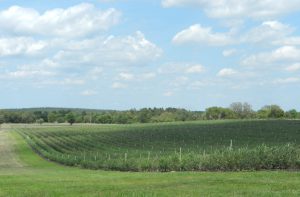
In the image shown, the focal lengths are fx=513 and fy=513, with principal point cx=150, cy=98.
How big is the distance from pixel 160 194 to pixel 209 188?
5.57 ft

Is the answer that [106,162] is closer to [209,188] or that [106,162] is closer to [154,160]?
[154,160]

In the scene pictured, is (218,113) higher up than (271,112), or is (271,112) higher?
(218,113)

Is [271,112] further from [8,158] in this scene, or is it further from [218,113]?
[8,158]

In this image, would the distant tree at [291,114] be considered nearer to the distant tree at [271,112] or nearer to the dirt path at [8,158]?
the distant tree at [271,112]

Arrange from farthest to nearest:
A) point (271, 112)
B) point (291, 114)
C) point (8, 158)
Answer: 1. point (271, 112)
2. point (291, 114)
3. point (8, 158)

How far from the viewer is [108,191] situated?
1380 centimetres

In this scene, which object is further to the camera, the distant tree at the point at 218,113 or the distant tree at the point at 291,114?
the distant tree at the point at 218,113

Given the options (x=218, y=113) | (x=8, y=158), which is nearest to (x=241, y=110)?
(x=218, y=113)

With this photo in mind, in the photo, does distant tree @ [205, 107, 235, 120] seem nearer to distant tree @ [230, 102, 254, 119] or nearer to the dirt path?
distant tree @ [230, 102, 254, 119]

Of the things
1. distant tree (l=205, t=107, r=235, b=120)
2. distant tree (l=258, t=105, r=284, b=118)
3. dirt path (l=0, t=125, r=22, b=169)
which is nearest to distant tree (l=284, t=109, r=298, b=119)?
distant tree (l=258, t=105, r=284, b=118)

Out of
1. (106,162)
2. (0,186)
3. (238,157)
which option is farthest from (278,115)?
(0,186)

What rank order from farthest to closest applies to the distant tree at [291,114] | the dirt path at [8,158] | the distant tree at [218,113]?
the distant tree at [218,113] < the distant tree at [291,114] < the dirt path at [8,158]

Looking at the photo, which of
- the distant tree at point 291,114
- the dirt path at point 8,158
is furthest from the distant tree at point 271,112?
the dirt path at point 8,158

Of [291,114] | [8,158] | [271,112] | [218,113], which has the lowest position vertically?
[8,158]
